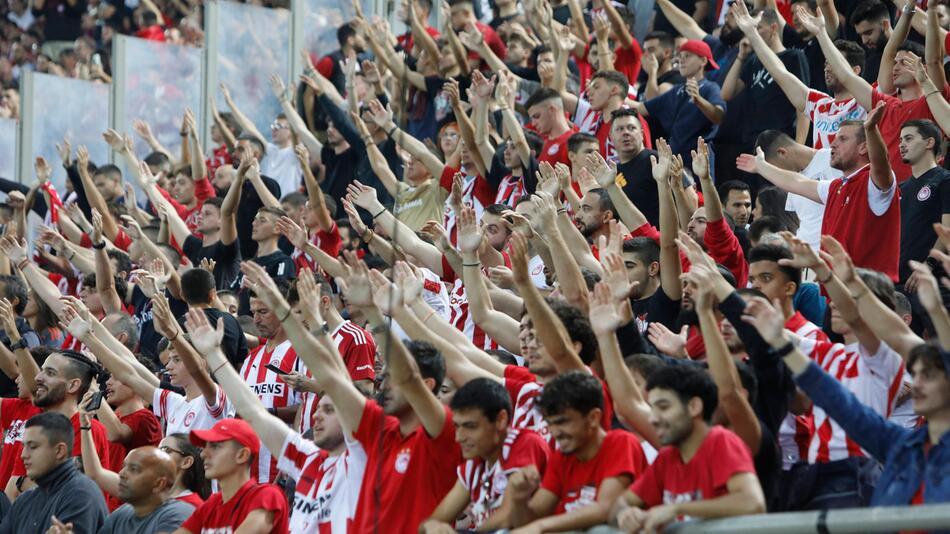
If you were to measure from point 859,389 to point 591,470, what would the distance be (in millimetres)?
1133

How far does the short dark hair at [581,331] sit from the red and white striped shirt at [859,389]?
0.92 m

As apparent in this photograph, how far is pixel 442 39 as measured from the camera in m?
14.6

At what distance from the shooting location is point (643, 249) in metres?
8.42

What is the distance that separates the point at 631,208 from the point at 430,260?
53.2 inches

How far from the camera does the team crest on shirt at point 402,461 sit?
21.1 ft

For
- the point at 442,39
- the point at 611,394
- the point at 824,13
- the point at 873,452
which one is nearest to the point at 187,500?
the point at 611,394

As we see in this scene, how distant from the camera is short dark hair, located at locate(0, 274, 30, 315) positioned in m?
11.6

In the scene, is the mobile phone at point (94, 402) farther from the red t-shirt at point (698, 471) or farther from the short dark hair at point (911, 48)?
the short dark hair at point (911, 48)

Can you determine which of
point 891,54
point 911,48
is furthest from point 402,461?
point 911,48

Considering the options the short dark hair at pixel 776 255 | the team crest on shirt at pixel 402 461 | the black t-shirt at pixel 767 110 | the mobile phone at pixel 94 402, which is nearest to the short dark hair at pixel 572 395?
the team crest on shirt at pixel 402 461

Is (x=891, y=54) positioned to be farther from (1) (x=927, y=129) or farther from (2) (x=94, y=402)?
(2) (x=94, y=402)

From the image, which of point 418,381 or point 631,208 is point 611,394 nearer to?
point 418,381

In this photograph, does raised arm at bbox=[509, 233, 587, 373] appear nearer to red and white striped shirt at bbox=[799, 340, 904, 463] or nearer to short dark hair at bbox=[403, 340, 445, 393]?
short dark hair at bbox=[403, 340, 445, 393]

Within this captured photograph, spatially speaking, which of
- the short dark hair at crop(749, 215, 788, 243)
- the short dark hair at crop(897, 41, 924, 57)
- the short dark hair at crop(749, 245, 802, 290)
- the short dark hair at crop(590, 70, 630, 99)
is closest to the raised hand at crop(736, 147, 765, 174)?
the short dark hair at crop(749, 215, 788, 243)
